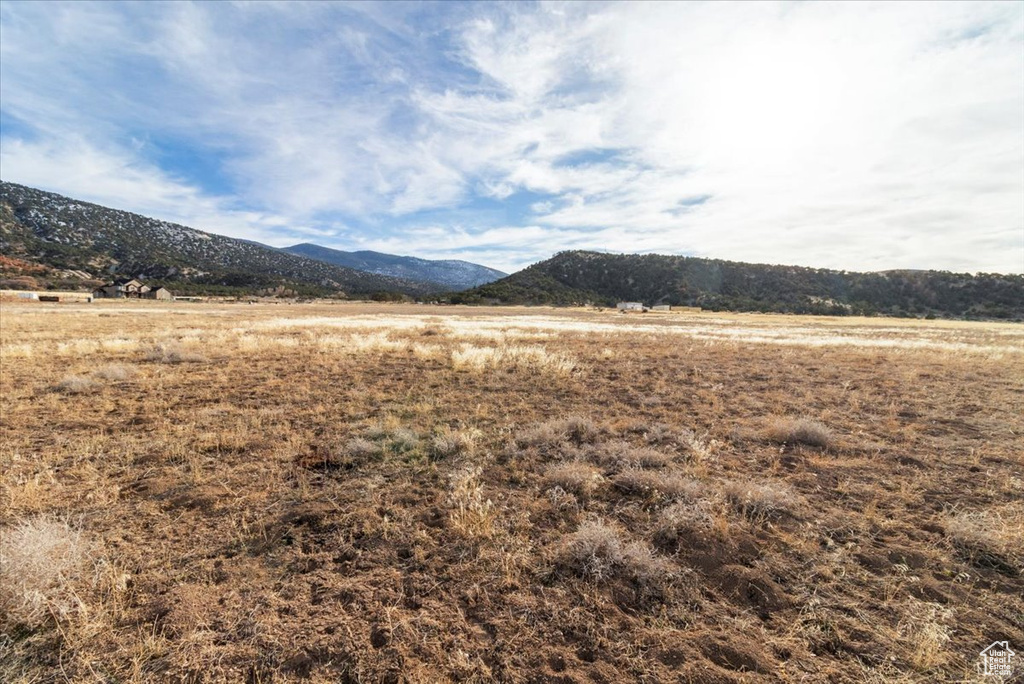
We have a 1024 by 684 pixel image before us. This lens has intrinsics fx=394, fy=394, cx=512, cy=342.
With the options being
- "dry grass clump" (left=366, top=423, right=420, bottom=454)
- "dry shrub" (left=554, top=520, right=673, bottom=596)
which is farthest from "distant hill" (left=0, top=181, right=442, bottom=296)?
"dry shrub" (left=554, top=520, right=673, bottom=596)

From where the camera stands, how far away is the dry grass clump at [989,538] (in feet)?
13.3

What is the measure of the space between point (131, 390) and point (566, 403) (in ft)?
37.6

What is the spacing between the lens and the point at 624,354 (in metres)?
18.5

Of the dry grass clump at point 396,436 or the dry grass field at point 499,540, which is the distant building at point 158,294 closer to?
the dry grass field at point 499,540

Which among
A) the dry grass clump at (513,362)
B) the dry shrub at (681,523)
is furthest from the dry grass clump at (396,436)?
the dry grass clump at (513,362)

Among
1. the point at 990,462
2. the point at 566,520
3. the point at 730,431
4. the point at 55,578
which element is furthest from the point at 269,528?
the point at 990,462

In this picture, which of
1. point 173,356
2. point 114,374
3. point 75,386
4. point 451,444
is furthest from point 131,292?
point 451,444

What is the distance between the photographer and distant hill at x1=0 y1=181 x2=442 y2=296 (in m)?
105

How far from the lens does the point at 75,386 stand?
10203 mm

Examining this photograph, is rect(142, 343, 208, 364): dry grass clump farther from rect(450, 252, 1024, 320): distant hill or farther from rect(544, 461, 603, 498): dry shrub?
rect(450, 252, 1024, 320): distant hill

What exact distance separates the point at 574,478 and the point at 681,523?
1530 mm

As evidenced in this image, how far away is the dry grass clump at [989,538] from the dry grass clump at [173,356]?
62.9 feet

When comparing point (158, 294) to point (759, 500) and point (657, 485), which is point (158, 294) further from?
point (759, 500)

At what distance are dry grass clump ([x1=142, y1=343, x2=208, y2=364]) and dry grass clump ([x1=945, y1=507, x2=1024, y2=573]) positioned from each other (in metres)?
19.2
